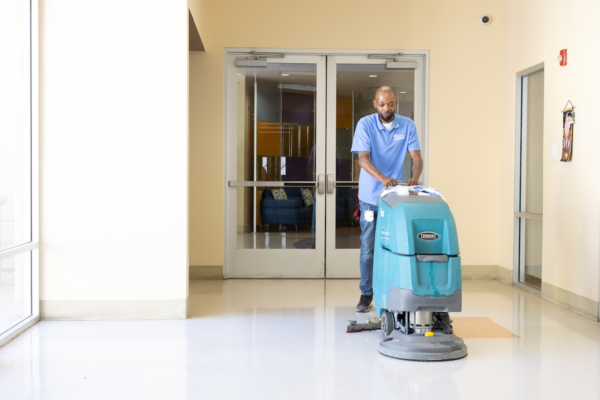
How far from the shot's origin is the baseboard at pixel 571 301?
375 centimetres

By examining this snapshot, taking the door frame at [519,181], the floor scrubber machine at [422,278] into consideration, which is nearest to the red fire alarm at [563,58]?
the door frame at [519,181]

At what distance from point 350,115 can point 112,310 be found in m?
2.78

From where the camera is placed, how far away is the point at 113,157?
360 centimetres

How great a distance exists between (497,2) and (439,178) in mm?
1714

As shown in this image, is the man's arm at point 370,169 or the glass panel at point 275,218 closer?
the man's arm at point 370,169

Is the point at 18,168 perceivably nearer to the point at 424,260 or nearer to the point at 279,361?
the point at 279,361

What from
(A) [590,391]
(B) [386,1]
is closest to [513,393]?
(A) [590,391]

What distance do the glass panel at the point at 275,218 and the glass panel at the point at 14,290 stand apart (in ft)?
7.00

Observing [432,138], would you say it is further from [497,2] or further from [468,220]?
[497,2]

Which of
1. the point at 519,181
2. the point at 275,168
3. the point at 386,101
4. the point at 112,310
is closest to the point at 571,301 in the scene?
the point at 519,181

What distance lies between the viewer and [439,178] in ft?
17.5

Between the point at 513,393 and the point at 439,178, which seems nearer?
the point at 513,393

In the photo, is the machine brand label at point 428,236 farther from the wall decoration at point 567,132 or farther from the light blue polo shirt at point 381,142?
the wall decoration at point 567,132

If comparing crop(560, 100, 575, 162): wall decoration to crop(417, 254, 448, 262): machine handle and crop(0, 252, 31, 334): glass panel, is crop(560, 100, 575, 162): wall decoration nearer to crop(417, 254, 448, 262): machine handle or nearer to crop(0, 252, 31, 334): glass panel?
crop(417, 254, 448, 262): machine handle
